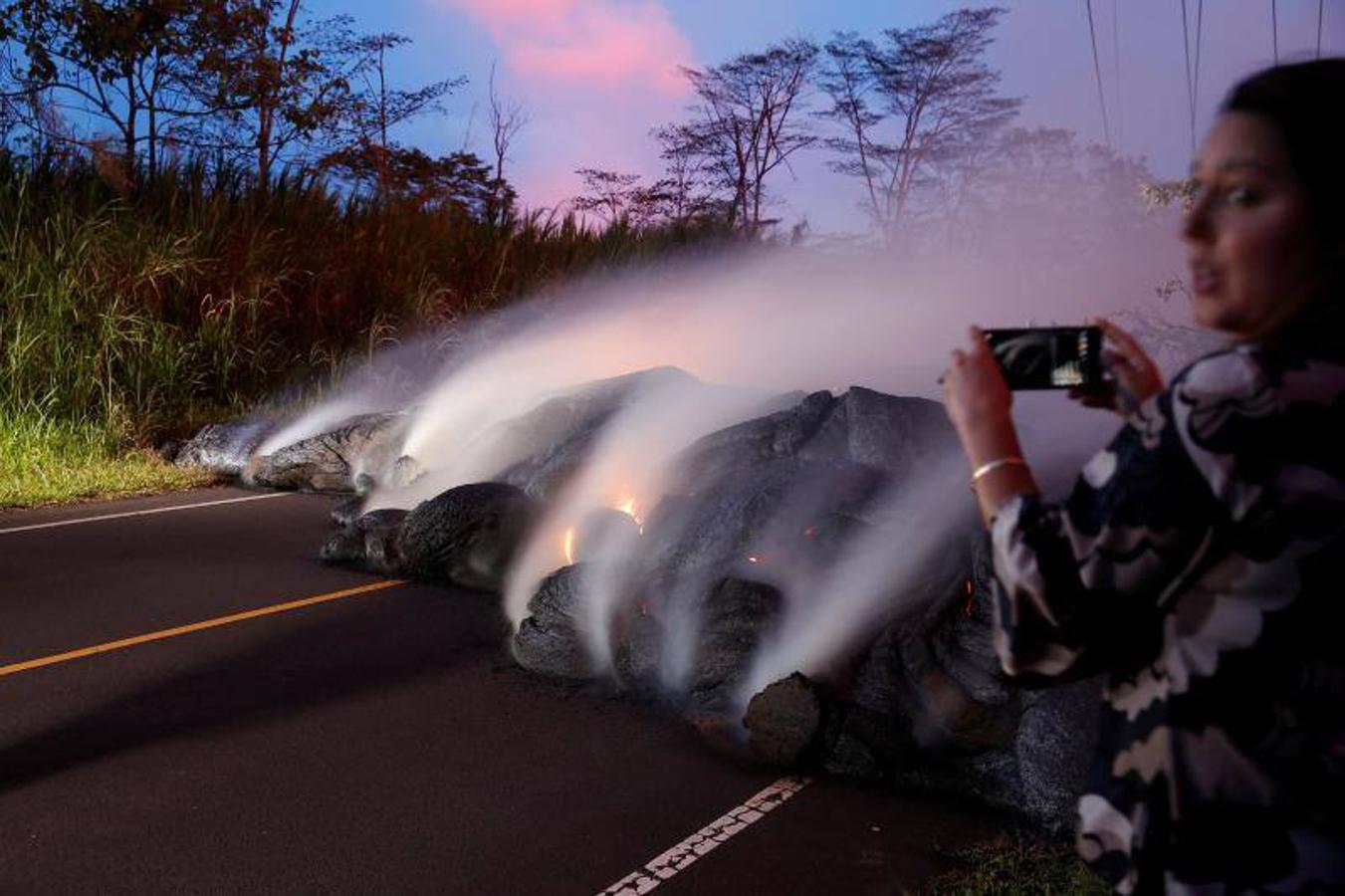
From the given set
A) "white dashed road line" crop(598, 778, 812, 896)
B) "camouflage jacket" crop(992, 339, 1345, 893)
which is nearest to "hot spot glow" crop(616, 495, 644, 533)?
"white dashed road line" crop(598, 778, 812, 896)

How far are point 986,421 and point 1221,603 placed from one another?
Result: 35cm

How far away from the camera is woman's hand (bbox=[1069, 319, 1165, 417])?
1.66 metres

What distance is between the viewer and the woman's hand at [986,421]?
58.2 inches

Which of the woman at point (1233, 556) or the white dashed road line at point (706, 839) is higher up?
the woman at point (1233, 556)

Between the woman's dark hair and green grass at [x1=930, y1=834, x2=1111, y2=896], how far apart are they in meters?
2.76

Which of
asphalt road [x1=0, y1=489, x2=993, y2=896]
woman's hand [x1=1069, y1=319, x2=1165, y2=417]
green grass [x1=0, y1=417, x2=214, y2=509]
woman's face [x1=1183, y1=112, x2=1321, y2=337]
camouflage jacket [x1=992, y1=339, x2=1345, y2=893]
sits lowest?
asphalt road [x1=0, y1=489, x2=993, y2=896]

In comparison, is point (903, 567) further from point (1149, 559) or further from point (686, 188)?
point (686, 188)

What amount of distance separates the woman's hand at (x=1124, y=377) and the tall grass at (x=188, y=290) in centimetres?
1150

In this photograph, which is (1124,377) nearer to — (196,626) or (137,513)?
(196,626)

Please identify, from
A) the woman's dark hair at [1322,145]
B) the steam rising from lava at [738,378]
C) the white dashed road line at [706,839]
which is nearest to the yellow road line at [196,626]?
the steam rising from lava at [738,378]

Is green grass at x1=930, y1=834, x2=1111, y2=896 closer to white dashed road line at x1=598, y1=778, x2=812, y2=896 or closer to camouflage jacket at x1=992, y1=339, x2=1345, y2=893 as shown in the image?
white dashed road line at x1=598, y1=778, x2=812, y2=896

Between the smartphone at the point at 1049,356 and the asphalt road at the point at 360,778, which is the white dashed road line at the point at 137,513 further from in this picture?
the smartphone at the point at 1049,356

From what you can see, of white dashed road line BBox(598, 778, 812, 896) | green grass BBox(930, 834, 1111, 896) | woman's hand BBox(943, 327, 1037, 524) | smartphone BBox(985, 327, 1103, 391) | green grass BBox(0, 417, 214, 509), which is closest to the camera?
woman's hand BBox(943, 327, 1037, 524)

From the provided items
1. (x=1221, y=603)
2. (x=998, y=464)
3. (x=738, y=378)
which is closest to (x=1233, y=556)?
(x=1221, y=603)
